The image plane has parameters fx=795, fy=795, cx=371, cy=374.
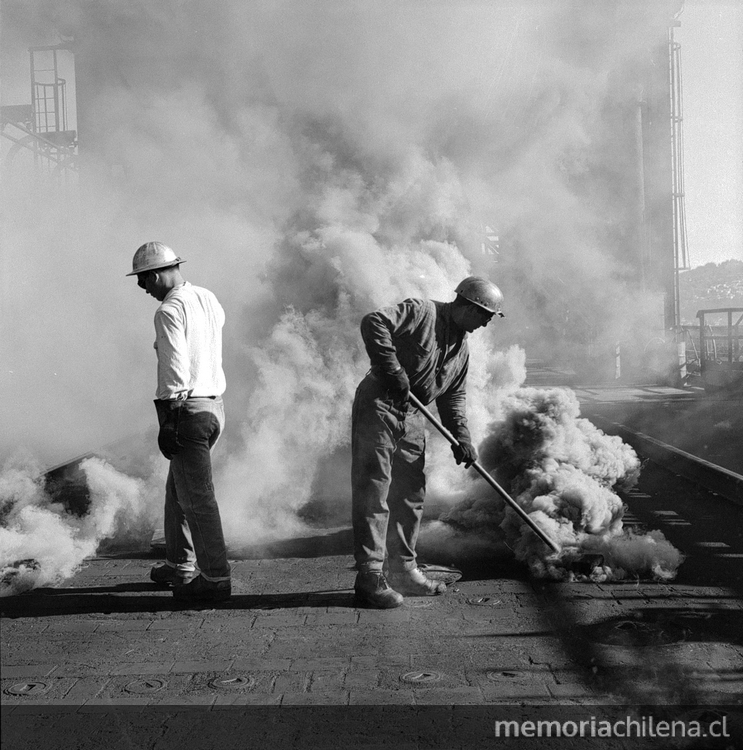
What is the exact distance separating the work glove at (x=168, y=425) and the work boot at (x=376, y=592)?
1132 mm

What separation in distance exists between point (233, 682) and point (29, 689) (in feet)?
2.47

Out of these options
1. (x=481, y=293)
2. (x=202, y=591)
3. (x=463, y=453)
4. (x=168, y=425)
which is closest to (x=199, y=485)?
(x=168, y=425)

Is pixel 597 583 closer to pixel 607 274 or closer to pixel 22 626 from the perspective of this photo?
pixel 22 626

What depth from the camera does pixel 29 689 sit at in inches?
116

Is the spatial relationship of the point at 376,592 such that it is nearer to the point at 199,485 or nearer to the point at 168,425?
the point at 199,485

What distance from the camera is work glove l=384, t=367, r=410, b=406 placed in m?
3.88

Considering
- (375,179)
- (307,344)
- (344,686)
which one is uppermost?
(375,179)

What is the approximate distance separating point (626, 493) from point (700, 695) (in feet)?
13.6

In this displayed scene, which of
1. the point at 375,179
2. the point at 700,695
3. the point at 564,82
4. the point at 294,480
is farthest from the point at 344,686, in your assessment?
the point at 564,82

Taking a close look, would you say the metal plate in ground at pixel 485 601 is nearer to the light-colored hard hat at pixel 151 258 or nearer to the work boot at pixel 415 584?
the work boot at pixel 415 584

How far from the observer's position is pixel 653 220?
831 inches

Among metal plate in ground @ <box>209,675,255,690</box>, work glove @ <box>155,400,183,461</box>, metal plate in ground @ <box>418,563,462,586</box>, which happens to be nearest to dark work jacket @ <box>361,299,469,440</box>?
metal plate in ground @ <box>418,563,462,586</box>

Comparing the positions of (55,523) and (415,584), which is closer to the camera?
(415,584)

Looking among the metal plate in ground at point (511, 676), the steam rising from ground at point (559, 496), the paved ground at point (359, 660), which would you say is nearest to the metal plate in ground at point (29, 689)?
the paved ground at point (359, 660)
